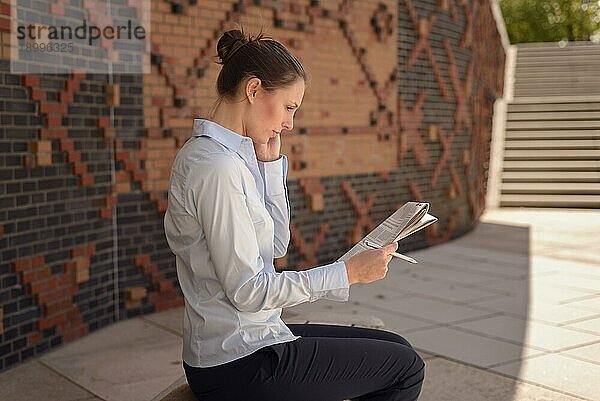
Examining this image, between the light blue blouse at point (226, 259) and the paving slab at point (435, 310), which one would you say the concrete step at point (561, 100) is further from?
the light blue blouse at point (226, 259)

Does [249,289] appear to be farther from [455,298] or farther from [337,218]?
[337,218]

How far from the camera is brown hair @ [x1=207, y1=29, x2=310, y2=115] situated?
2.28m

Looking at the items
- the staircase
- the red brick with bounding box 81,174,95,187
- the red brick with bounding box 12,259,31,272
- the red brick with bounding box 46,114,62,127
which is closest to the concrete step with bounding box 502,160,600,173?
the staircase

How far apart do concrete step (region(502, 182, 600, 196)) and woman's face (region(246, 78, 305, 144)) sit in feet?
33.0

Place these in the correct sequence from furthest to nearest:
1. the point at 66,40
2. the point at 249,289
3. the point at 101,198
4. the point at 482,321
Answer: the point at 482,321, the point at 101,198, the point at 66,40, the point at 249,289

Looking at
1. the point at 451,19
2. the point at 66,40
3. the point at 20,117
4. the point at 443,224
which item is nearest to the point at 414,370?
the point at 20,117

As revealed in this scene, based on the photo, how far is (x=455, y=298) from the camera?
5.92 metres

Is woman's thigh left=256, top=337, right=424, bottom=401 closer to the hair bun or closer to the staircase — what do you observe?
the hair bun

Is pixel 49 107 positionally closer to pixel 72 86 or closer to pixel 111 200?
pixel 72 86

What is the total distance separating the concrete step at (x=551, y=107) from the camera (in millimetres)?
13625

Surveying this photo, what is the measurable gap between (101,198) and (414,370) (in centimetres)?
290

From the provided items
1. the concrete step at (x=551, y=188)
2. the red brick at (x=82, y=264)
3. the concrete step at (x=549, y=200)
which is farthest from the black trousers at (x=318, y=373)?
the concrete step at (x=551, y=188)

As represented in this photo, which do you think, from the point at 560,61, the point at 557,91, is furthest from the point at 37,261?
the point at 560,61

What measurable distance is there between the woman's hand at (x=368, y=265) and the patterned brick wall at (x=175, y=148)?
7.94 ft
